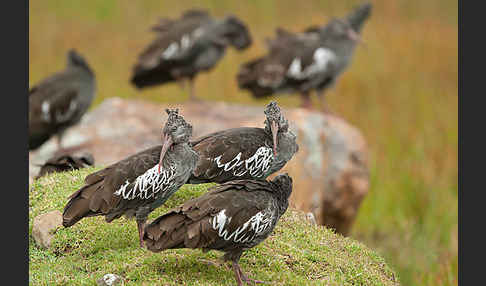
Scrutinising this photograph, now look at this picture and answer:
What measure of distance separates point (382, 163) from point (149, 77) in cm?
640

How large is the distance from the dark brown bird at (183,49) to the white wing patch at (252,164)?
22.7ft

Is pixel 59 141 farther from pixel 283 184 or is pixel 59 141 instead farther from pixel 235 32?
pixel 283 184

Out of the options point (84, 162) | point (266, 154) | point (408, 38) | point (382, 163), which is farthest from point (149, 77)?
point (408, 38)

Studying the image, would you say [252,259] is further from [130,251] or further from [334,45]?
[334,45]

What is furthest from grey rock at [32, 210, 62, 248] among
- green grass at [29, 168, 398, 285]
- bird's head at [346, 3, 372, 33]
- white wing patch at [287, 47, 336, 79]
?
bird's head at [346, 3, 372, 33]

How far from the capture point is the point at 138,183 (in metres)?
7.50

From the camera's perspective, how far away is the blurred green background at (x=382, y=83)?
15797mm

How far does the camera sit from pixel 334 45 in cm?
1514

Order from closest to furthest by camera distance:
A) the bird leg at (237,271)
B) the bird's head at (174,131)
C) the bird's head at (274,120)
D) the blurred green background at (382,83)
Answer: the bird leg at (237,271) → the bird's head at (174,131) → the bird's head at (274,120) → the blurred green background at (382,83)

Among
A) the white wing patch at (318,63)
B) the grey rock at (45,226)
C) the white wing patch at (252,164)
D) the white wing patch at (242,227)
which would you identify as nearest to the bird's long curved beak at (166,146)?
the white wing patch at (252,164)

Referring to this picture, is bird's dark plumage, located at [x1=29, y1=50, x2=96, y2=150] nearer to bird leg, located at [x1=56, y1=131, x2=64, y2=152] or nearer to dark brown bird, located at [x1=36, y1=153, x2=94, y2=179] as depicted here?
bird leg, located at [x1=56, y1=131, x2=64, y2=152]

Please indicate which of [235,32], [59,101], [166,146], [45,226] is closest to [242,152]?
[166,146]

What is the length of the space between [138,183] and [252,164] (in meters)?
1.55

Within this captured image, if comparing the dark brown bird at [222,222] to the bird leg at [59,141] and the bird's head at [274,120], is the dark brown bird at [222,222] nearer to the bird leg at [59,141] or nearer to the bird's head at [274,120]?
the bird's head at [274,120]
